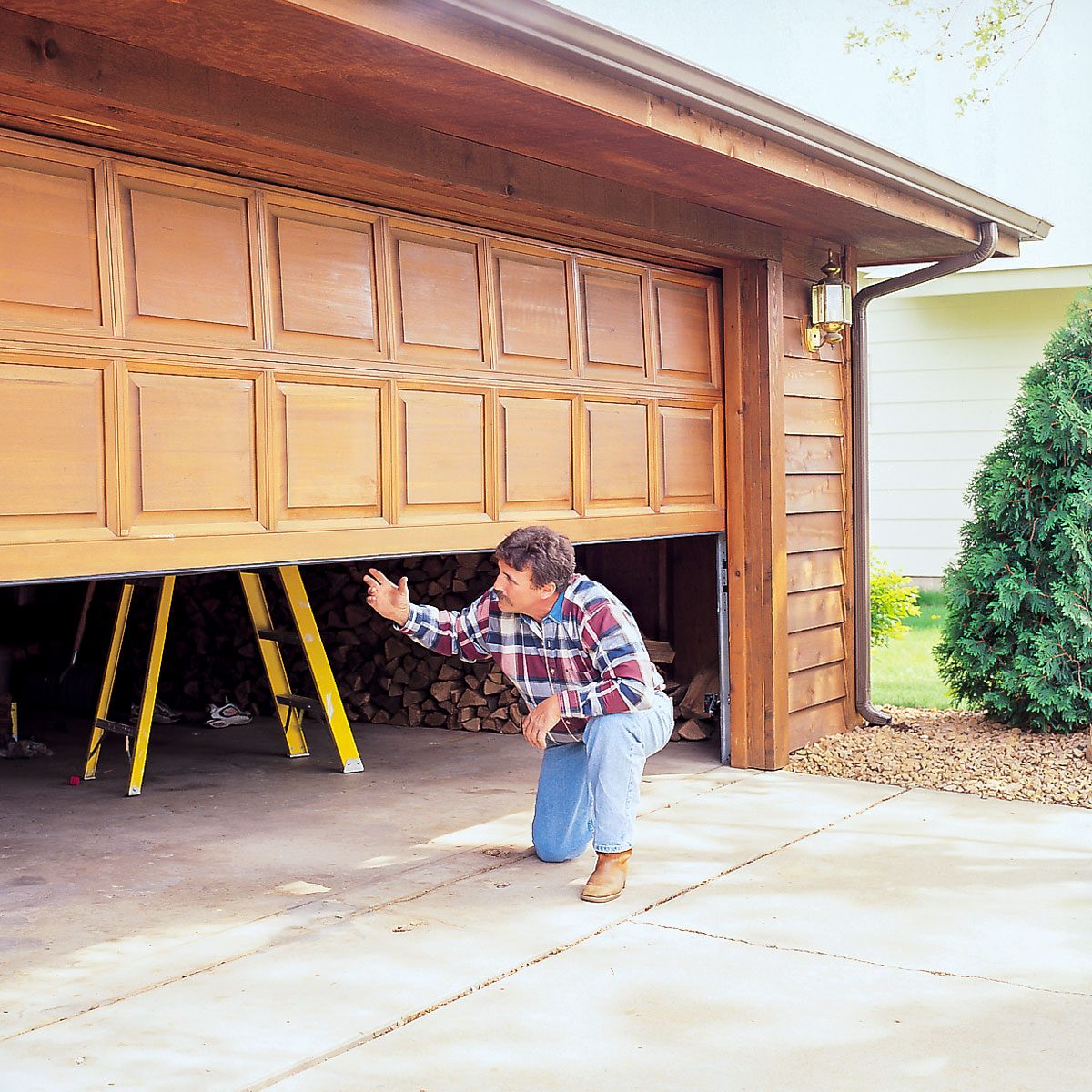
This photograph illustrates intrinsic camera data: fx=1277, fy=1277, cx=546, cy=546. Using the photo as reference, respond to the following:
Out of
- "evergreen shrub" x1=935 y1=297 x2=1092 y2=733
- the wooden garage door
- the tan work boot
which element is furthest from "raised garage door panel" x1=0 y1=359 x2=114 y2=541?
"evergreen shrub" x1=935 y1=297 x2=1092 y2=733

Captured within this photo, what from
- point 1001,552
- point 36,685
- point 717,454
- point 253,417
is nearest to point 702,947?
point 253,417

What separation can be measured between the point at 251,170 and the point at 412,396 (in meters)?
0.91

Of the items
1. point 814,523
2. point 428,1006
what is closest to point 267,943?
point 428,1006

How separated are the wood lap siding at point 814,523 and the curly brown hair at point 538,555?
242cm

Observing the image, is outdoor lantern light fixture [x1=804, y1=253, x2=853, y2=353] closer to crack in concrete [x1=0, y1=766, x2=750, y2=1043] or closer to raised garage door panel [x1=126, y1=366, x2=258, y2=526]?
crack in concrete [x1=0, y1=766, x2=750, y2=1043]

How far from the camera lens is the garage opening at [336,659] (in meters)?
6.74

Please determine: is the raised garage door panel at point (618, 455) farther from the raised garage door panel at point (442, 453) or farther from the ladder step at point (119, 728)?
the ladder step at point (119, 728)

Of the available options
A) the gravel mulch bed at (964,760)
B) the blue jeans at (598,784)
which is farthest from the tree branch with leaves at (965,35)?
the blue jeans at (598,784)

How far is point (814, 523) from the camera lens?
20.7 feet

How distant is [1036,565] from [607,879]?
136 inches

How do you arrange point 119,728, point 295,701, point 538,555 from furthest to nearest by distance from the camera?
point 295,701 → point 119,728 → point 538,555

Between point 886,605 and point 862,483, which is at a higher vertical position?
point 862,483

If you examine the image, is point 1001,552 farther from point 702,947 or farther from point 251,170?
point 251,170

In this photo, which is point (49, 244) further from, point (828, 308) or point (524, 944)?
point (828, 308)
